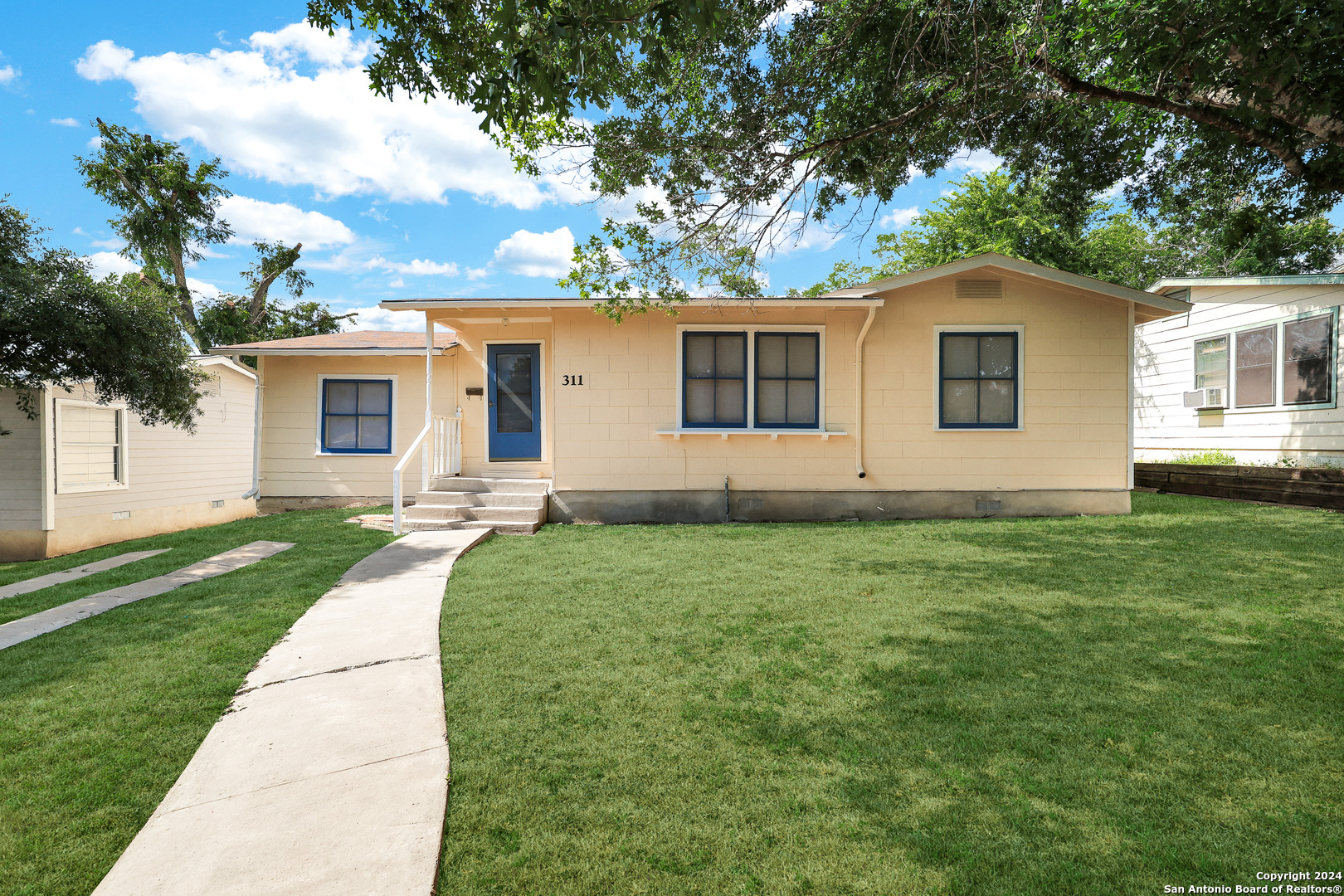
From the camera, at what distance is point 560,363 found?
27.7 ft

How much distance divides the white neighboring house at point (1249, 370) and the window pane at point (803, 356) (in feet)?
22.6

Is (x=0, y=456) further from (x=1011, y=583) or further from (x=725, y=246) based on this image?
(x=1011, y=583)

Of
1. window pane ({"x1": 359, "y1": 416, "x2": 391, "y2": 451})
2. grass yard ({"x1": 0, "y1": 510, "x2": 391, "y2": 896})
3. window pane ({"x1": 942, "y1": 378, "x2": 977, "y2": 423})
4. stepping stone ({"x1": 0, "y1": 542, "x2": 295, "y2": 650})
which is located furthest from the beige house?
grass yard ({"x1": 0, "y1": 510, "x2": 391, "y2": 896})

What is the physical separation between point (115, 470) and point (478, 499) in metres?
5.68

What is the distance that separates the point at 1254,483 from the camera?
9.24 metres

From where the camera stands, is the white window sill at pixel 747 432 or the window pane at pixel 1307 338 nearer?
the white window sill at pixel 747 432

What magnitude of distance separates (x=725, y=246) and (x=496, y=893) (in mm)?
5691

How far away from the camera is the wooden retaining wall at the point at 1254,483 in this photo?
328 inches

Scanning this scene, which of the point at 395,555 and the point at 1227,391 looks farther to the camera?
the point at 1227,391

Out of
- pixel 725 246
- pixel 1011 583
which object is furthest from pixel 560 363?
pixel 1011 583

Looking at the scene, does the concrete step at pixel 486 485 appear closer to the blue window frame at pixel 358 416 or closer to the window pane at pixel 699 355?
the window pane at pixel 699 355

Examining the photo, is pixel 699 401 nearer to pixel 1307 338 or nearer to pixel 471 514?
pixel 471 514

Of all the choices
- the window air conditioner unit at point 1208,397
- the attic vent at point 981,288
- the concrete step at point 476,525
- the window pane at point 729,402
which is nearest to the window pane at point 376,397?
the concrete step at point 476,525

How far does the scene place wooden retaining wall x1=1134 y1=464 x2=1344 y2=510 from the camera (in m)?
8.33
